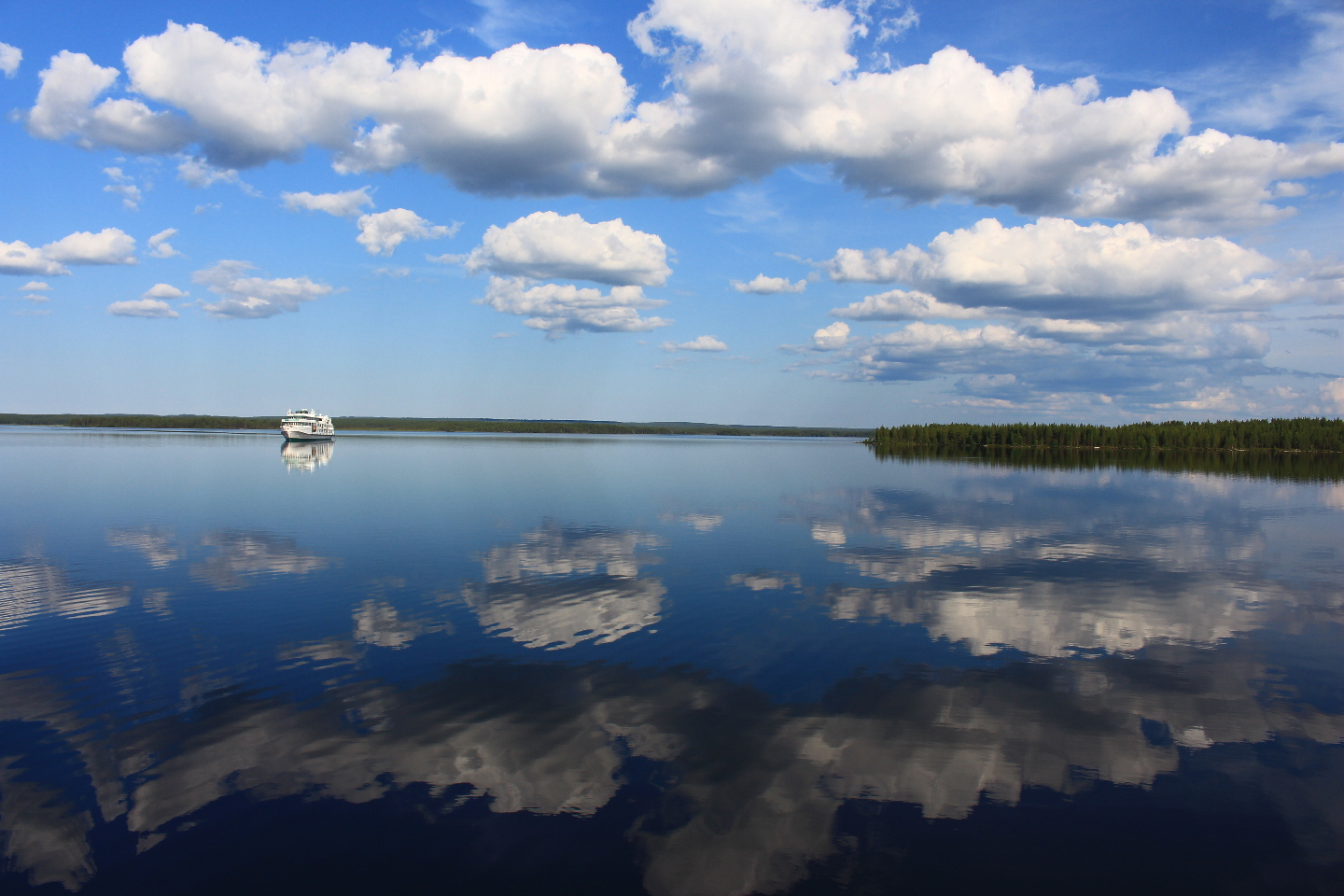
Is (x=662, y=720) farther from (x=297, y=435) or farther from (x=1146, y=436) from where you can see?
(x=1146, y=436)

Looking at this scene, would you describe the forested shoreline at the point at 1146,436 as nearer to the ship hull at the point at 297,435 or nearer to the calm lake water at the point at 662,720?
the ship hull at the point at 297,435

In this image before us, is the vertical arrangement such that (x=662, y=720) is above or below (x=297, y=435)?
below

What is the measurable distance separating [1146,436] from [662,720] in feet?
540

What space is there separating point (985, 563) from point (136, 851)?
23.9 meters

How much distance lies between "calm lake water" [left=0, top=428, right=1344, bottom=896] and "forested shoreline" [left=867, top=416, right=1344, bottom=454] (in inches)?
5389

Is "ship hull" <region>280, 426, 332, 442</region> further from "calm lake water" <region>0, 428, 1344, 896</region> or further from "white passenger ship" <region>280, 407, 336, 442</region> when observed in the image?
"calm lake water" <region>0, 428, 1344, 896</region>

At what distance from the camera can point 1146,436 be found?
144m

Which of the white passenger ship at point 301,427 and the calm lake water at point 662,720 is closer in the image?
the calm lake water at point 662,720

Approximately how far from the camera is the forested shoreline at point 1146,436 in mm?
134500

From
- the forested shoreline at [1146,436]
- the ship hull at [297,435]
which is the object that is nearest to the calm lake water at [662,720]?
the ship hull at [297,435]

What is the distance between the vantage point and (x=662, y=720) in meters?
11.4

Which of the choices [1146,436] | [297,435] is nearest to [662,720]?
[297,435]

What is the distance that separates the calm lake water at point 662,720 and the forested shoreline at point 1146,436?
136885mm

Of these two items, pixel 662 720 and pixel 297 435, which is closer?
pixel 662 720
